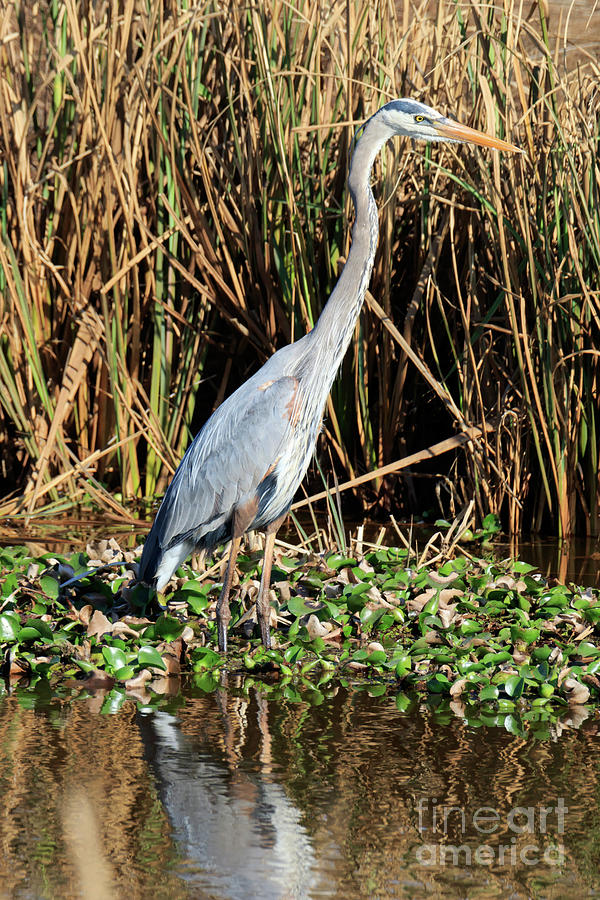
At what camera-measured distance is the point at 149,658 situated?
3.91 m

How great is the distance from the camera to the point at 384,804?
2.90 m

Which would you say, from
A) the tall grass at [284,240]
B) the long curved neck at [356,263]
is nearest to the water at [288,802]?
the long curved neck at [356,263]

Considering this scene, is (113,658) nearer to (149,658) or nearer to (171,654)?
(149,658)

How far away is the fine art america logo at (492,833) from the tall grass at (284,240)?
284cm

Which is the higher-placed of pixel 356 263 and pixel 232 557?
pixel 356 263

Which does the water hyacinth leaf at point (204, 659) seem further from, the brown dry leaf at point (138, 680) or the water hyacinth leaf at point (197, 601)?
the water hyacinth leaf at point (197, 601)

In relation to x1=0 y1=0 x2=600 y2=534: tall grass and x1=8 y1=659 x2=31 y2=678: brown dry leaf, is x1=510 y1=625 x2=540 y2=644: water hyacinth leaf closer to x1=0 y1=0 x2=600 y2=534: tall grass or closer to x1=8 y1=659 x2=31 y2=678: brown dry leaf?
x1=0 y1=0 x2=600 y2=534: tall grass

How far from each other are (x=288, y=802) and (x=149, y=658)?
1124 millimetres

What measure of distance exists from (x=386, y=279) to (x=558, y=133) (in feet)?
3.52

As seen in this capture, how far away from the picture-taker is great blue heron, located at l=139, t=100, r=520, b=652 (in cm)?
444

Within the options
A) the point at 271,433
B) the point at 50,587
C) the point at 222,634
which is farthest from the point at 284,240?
the point at 222,634

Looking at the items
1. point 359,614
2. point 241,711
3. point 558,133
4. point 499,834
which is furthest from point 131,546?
point 499,834

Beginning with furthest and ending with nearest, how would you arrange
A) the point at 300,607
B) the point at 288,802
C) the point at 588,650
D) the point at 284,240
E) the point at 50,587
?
the point at 284,240 < the point at 50,587 < the point at 300,607 < the point at 588,650 < the point at 288,802

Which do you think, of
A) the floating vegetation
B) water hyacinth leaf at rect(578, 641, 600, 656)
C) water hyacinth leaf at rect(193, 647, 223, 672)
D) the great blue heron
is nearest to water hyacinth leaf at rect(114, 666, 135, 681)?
the floating vegetation
